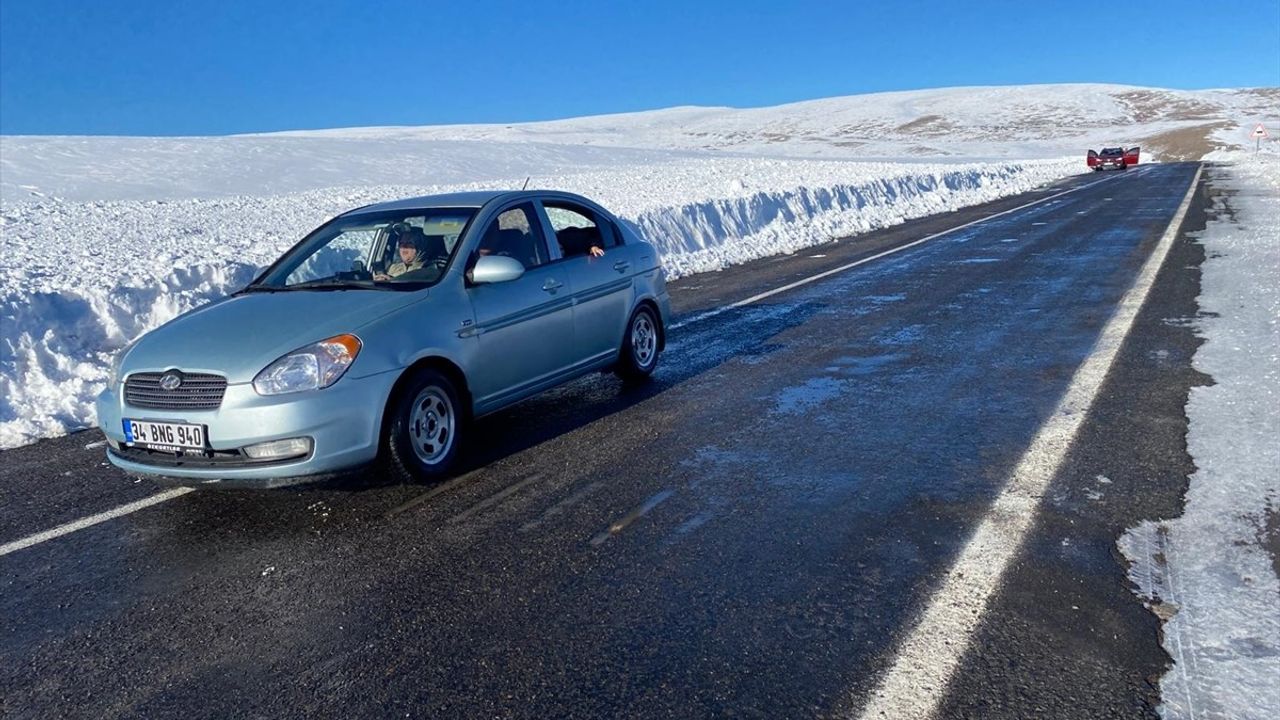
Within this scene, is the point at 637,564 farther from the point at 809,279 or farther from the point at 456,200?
the point at 809,279

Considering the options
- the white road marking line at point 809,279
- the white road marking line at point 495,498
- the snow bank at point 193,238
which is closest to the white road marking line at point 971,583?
the white road marking line at point 495,498

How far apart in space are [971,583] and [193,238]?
1298 cm

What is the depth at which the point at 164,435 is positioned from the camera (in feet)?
15.2

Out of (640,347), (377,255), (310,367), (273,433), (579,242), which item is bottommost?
(640,347)

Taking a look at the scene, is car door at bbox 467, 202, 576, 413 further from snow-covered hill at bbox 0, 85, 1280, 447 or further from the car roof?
snow-covered hill at bbox 0, 85, 1280, 447

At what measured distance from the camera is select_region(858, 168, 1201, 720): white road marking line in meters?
2.95

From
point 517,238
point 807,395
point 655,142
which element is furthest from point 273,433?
point 655,142

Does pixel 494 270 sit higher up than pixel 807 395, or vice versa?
pixel 494 270

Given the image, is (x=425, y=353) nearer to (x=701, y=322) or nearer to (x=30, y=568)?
(x=30, y=568)

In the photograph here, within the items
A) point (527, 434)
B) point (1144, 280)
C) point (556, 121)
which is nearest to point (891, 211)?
point (1144, 280)

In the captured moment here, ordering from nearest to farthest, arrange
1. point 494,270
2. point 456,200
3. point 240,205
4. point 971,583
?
point 971,583 < point 494,270 < point 456,200 < point 240,205

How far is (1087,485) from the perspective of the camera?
4613 mm

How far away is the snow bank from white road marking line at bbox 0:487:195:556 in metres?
1.98

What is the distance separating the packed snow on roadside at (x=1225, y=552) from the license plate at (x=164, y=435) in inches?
160
